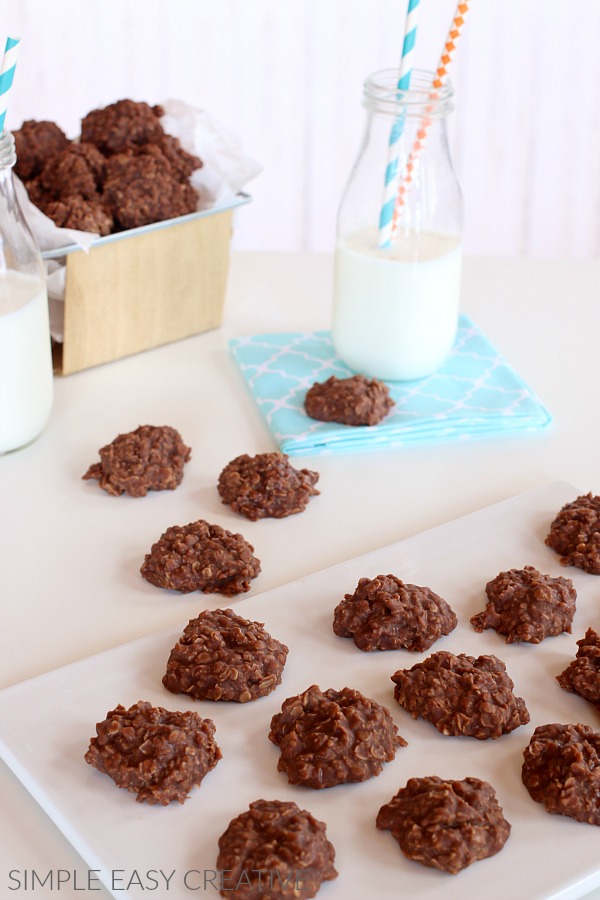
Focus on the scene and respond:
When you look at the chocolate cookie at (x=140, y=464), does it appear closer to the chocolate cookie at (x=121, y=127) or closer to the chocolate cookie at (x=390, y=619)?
the chocolate cookie at (x=390, y=619)

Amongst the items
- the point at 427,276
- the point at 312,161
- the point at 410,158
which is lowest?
the point at 312,161

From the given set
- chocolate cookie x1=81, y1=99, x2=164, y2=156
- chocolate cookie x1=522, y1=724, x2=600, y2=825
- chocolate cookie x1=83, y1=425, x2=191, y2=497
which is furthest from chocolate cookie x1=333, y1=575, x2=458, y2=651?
chocolate cookie x1=81, y1=99, x2=164, y2=156

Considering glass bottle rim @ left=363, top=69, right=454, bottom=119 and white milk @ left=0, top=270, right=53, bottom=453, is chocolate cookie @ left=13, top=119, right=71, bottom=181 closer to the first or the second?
white milk @ left=0, top=270, right=53, bottom=453

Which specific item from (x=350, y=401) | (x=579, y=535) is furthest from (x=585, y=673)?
(x=350, y=401)

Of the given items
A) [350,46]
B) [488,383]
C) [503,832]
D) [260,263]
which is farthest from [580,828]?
[350,46]

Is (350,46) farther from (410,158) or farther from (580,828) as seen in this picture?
(580,828)
